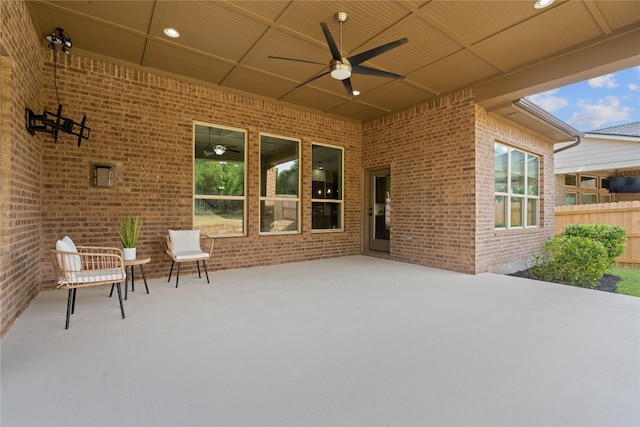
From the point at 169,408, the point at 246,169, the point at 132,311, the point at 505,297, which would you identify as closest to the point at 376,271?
the point at 505,297

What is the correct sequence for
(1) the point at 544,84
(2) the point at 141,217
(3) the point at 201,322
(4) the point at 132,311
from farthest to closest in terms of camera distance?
(2) the point at 141,217
(1) the point at 544,84
(4) the point at 132,311
(3) the point at 201,322

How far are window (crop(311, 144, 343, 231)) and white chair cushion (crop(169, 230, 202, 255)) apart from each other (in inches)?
107

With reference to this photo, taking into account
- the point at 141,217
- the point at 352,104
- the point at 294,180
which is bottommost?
the point at 141,217

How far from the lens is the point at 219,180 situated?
18.2 ft

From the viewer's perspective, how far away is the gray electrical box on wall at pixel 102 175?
14.3ft

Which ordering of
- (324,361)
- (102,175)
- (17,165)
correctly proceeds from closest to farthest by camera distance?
(324,361), (17,165), (102,175)

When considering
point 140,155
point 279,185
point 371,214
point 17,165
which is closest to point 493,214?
point 371,214

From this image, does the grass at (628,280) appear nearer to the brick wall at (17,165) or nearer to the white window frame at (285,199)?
the white window frame at (285,199)

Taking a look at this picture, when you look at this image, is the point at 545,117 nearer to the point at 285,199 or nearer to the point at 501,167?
the point at 501,167

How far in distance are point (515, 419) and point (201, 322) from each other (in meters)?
2.59

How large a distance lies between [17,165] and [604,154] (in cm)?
1427

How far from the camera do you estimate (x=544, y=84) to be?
14.4ft

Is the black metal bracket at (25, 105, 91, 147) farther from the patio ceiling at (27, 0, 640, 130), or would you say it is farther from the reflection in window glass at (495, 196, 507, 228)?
the reflection in window glass at (495, 196, 507, 228)

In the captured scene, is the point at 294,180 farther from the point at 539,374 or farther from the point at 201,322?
the point at 539,374
